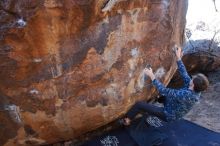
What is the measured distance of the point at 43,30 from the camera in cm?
308

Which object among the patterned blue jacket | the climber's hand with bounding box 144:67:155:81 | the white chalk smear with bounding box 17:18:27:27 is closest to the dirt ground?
the patterned blue jacket

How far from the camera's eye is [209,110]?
4.94 meters

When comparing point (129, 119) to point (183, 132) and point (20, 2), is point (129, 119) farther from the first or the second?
point (20, 2)

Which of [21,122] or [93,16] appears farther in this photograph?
[21,122]

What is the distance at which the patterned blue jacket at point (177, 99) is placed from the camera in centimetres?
356

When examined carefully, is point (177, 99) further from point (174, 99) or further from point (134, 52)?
point (134, 52)

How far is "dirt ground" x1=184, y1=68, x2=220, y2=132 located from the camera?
15.1ft

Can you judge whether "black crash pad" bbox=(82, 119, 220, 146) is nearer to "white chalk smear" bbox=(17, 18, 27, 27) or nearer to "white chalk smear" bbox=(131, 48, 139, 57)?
"white chalk smear" bbox=(131, 48, 139, 57)

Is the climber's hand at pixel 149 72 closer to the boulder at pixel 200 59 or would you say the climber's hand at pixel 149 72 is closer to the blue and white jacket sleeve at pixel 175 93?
the blue and white jacket sleeve at pixel 175 93

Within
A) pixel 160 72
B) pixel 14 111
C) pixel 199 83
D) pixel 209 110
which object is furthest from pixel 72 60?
pixel 209 110

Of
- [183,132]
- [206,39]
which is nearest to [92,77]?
[183,132]

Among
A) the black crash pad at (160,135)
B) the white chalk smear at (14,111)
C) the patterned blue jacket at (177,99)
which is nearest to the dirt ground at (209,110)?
the black crash pad at (160,135)

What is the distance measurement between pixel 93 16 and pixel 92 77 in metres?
0.54

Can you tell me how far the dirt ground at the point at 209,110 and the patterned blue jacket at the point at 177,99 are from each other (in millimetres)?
958
